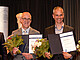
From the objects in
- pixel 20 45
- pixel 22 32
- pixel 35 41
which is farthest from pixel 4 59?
pixel 22 32

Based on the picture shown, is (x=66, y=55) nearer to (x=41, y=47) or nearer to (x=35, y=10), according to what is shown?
(x=41, y=47)

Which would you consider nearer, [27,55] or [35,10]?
[27,55]

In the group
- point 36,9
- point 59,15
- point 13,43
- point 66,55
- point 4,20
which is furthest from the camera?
point 36,9

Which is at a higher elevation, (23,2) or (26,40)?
(23,2)

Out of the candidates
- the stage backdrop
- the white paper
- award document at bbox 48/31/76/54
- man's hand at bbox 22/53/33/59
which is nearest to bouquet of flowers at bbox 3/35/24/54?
man's hand at bbox 22/53/33/59

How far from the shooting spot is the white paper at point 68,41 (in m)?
2.71

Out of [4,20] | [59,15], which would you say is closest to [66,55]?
[59,15]

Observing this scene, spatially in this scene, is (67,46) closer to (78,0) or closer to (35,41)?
(35,41)

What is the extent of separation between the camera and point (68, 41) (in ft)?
8.95

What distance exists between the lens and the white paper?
2715 mm

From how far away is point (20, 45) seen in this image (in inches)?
110

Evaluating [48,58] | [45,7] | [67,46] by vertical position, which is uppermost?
[45,7]

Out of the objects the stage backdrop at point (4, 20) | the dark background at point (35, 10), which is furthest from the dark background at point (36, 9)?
the stage backdrop at point (4, 20)

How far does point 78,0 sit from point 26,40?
4.42 metres
